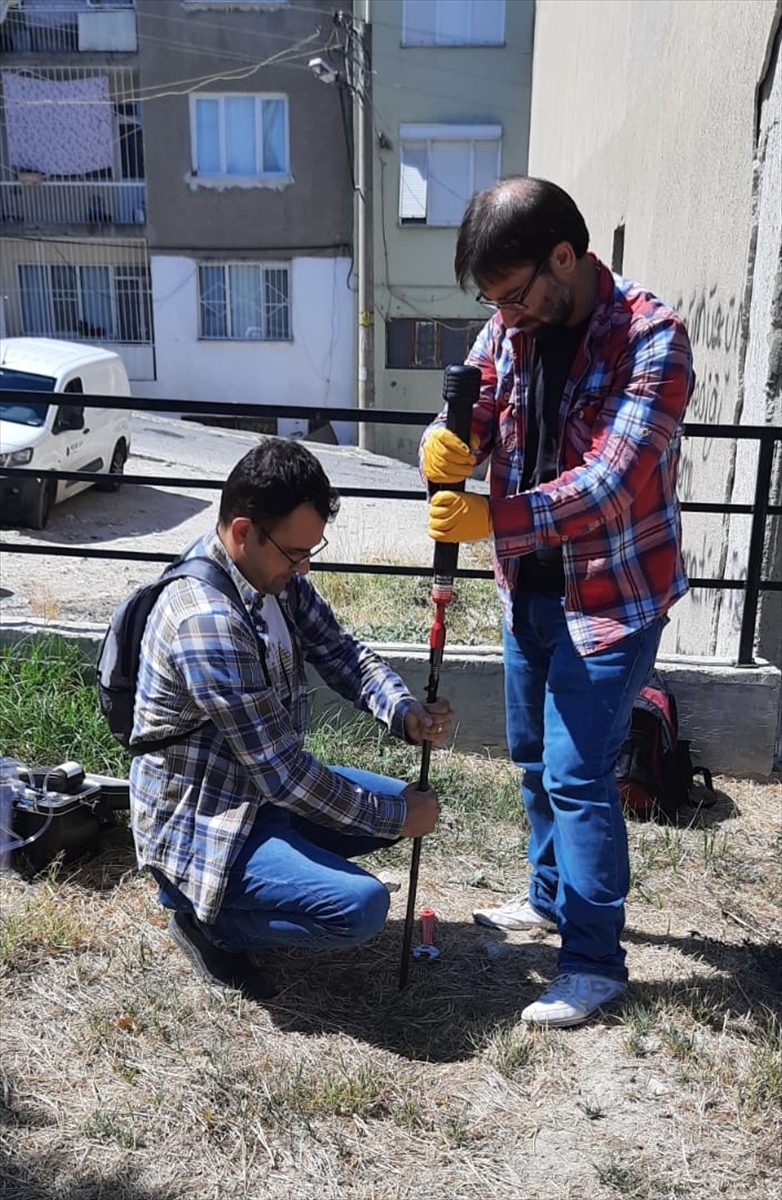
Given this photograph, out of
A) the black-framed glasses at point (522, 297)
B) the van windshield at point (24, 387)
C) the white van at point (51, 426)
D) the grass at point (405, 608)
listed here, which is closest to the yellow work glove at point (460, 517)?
the black-framed glasses at point (522, 297)

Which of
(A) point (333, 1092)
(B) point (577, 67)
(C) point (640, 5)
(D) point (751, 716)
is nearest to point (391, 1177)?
(A) point (333, 1092)

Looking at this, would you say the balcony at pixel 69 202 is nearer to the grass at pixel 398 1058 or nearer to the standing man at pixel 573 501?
the grass at pixel 398 1058

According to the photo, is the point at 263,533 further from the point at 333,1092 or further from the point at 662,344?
the point at 333,1092

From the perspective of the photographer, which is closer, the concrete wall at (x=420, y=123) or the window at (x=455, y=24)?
the window at (x=455, y=24)

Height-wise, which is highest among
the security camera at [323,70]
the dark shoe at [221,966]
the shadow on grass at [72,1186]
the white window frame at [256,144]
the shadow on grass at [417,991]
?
the security camera at [323,70]

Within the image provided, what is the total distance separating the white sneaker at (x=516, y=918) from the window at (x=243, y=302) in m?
20.3

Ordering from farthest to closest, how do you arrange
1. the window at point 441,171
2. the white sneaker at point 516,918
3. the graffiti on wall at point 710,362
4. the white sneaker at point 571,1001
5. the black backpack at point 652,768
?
the window at point 441,171, the graffiti on wall at point 710,362, the black backpack at point 652,768, the white sneaker at point 516,918, the white sneaker at point 571,1001

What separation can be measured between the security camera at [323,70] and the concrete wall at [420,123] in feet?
2.73

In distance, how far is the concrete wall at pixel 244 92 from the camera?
2148cm

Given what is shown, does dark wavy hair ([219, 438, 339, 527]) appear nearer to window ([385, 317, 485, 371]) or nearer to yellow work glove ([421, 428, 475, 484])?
yellow work glove ([421, 428, 475, 484])

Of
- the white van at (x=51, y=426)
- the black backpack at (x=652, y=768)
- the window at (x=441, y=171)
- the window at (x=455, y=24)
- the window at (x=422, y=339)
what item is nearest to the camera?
the black backpack at (x=652, y=768)

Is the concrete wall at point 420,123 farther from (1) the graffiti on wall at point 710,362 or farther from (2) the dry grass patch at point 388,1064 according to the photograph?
(2) the dry grass patch at point 388,1064

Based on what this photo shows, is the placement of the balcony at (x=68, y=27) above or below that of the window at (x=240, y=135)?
above

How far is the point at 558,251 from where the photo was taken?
2283 mm
